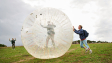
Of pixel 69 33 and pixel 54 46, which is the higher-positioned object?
pixel 69 33

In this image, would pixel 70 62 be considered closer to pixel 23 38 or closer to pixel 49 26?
pixel 49 26

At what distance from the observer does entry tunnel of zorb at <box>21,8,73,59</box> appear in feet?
20.4

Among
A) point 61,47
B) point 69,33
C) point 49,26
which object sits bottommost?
point 61,47

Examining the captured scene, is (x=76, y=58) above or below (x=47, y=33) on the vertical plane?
below

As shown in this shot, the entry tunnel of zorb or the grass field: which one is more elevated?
the entry tunnel of zorb

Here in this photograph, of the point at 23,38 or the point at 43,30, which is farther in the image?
the point at 23,38

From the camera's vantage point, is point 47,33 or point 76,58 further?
point 76,58

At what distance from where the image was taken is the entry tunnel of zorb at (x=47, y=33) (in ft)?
20.4

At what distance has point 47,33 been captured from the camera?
6289 millimetres

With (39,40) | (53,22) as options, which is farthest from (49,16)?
(39,40)

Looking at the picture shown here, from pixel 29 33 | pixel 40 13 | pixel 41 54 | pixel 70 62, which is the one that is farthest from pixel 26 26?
pixel 70 62

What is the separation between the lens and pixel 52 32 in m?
6.38

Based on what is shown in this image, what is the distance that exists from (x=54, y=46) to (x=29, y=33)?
199 cm

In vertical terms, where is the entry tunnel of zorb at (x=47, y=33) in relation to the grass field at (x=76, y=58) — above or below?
above
